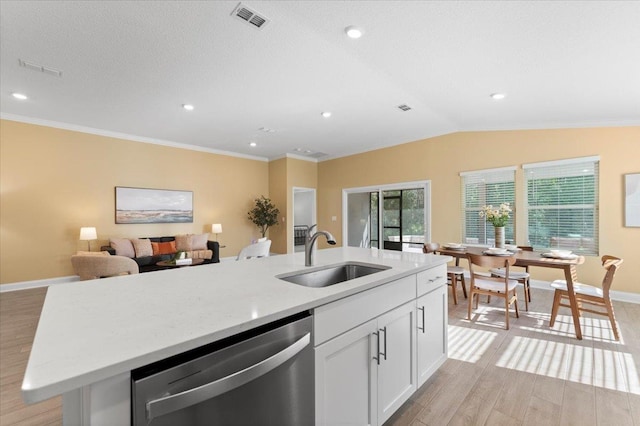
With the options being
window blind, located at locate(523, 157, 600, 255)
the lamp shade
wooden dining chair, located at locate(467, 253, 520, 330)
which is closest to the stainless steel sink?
wooden dining chair, located at locate(467, 253, 520, 330)

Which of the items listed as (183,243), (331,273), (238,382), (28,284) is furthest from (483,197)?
(28,284)

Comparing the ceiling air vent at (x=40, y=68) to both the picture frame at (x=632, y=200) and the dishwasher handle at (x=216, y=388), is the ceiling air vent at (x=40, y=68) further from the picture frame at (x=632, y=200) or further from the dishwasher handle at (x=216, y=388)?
the picture frame at (x=632, y=200)

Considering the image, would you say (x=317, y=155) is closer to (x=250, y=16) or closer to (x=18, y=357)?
(x=250, y=16)

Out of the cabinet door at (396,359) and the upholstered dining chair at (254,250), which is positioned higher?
the upholstered dining chair at (254,250)

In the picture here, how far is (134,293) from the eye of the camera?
1235mm

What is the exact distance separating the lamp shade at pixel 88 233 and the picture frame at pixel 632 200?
26.7 ft

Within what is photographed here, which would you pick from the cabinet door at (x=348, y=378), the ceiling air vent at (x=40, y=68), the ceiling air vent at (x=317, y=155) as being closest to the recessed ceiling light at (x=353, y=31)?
the cabinet door at (x=348, y=378)

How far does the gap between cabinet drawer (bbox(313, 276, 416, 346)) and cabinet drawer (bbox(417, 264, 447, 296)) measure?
0.13 metres

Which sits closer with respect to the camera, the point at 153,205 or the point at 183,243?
the point at 183,243

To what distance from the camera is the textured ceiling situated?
7.34 feet

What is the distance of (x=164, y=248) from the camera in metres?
5.75

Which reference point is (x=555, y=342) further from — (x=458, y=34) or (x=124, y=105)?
(x=124, y=105)

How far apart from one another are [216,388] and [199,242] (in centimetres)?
578

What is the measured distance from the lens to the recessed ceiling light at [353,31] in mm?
2449
